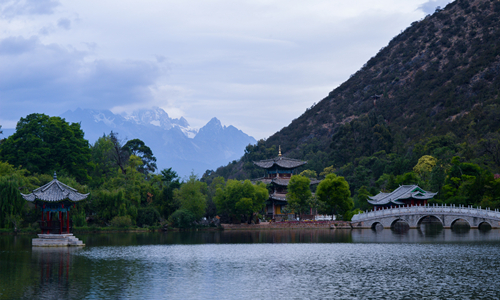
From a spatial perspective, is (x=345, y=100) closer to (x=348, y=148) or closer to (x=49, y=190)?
(x=348, y=148)

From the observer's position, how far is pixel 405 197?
57.7m

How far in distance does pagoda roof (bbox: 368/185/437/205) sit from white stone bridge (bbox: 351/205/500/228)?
268cm

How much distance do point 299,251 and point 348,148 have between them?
229 feet

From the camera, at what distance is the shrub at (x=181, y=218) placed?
5756cm

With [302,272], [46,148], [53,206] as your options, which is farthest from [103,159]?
[302,272]

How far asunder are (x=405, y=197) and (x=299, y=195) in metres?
12.1

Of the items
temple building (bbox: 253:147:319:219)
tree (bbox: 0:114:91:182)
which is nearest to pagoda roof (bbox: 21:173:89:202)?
tree (bbox: 0:114:91:182)

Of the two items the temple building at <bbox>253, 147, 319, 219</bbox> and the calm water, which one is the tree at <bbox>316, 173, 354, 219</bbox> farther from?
the calm water

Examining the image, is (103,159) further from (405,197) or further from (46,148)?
(405,197)

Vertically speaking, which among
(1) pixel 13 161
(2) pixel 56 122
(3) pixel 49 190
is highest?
(2) pixel 56 122

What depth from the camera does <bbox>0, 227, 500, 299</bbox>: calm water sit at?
18750 mm

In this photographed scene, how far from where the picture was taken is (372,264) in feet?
84.8

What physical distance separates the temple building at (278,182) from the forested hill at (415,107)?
43.6 feet

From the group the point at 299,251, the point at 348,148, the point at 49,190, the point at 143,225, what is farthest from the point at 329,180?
the point at 348,148
